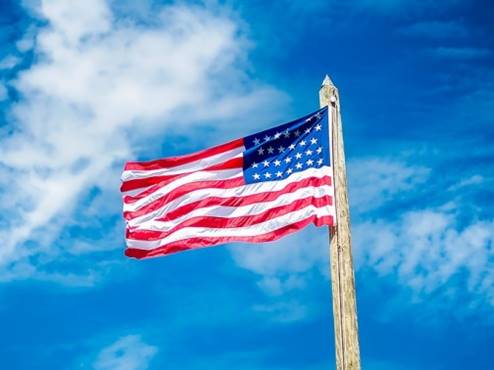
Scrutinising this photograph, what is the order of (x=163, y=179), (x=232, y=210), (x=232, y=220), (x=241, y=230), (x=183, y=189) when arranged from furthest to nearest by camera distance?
(x=163, y=179), (x=183, y=189), (x=232, y=210), (x=232, y=220), (x=241, y=230)

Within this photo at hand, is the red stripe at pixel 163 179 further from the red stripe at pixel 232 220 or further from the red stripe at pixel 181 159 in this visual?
the red stripe at pixel 232 220

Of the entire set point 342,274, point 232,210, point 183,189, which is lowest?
point 342,274

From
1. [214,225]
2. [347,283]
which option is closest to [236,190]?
[214,225]

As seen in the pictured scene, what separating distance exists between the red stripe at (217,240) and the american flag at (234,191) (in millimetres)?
17

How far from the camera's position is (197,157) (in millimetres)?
13406

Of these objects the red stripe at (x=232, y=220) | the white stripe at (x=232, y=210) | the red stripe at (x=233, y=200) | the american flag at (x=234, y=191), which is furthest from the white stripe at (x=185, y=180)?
the red stripe at (x=232, y=220)

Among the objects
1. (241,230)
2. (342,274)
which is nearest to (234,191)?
(241,230)

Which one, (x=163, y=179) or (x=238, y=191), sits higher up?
(x=163, y=179)

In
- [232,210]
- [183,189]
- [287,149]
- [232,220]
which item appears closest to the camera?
[232,220]

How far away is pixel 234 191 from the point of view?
13.0 metres

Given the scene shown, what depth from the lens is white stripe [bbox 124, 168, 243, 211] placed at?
1316 cm

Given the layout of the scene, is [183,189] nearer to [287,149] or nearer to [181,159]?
[181,159]

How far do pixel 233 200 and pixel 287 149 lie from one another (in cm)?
131

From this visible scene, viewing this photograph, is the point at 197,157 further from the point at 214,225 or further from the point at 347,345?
the point at 347,345
